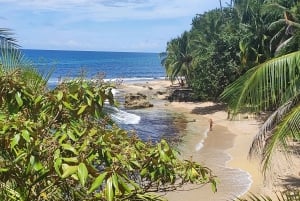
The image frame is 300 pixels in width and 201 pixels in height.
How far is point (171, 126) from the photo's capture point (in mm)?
32312

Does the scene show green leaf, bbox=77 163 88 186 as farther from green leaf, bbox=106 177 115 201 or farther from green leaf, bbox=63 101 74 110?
green leaf, bbox=63 101 74 110

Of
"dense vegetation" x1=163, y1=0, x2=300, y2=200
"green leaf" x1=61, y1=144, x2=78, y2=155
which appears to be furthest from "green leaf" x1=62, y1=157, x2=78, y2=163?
"dense vegetation" x1=163, y1=0, x2=300, y2=200

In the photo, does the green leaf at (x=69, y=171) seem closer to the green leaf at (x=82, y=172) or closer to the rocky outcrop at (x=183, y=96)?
the green leaf at (x=82, y=172)

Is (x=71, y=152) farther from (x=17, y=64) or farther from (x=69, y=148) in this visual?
(x=17, y=64)

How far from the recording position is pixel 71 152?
108 inches

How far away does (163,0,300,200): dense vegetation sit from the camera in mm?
5664

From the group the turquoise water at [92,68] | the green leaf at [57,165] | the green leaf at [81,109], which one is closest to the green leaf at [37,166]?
the green leaf at [57,165]

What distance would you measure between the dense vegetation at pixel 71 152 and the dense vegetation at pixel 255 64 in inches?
50.4

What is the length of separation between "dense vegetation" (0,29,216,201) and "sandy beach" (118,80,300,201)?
1299 millimetres

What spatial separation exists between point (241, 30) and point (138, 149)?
33709 millimetres

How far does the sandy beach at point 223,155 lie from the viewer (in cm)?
1541

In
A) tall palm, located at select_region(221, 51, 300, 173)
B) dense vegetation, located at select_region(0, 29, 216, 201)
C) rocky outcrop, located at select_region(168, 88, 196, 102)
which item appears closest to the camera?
dense vegetation, located at select_region(0, 29, 216, 201)

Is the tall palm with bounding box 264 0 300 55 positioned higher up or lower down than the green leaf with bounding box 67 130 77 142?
higher up

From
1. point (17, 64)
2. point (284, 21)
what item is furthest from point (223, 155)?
point (17, 64)
